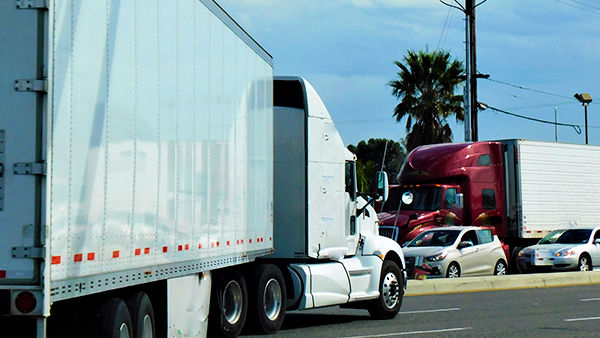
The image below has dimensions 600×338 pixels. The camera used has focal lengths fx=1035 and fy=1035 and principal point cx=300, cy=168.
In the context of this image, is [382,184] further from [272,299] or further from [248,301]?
[248,301]

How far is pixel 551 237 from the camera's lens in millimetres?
30672

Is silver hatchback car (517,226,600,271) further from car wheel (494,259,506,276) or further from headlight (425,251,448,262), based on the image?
headlight (425,251,448,262)

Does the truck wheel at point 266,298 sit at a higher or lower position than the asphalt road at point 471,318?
higher

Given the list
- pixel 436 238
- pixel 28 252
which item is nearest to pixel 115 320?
pixel 28 252

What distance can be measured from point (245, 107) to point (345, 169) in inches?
144

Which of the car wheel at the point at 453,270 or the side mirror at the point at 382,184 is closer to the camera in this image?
the side mirror at the point at 382,184

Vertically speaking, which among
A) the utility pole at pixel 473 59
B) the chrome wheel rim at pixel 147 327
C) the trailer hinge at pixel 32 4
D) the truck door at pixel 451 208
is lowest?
the chrome wheel rim at pixel 147 327

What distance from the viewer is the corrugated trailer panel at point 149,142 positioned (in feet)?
24.2

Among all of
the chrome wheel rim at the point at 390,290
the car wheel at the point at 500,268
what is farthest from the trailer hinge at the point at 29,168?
the car wheel at the point at 500,268

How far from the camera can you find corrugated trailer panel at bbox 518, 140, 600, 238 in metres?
30.7

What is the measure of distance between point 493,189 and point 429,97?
16.8 metres

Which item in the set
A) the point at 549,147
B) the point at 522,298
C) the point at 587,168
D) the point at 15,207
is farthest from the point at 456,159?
the point at 15,207

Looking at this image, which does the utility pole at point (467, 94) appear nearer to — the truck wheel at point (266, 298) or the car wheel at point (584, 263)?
the car wheel at point (584, 263)

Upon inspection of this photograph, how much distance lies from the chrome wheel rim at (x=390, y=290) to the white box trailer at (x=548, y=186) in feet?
49.6
